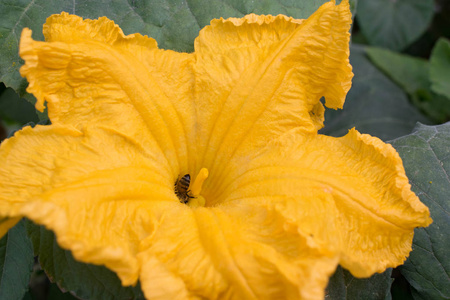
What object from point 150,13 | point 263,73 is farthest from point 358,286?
point 150,13

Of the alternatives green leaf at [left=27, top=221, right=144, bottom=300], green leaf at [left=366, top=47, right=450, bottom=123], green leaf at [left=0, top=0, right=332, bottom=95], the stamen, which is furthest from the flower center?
green leaf at [left=366, top=47, right=450, bottom=123]

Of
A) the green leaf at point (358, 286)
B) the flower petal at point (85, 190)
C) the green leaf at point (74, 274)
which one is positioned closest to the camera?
the flower petal at point (85, 190)

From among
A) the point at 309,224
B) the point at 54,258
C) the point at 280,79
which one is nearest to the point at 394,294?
the point at 309,224

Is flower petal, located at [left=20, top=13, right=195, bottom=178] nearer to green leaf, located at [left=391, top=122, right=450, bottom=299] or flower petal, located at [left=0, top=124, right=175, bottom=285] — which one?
flower petal, located at [left=0, top=124, right=175, bottom=285]

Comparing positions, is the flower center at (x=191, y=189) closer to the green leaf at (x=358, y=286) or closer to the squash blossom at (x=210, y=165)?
the squash blossom at (x=210, y=165)

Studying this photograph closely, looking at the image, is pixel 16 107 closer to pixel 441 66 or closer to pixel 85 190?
pixel 85 190

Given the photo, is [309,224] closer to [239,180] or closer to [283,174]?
[283,174]

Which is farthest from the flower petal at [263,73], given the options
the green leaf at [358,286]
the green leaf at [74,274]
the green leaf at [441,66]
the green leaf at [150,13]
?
the green leaf at [441,66]
